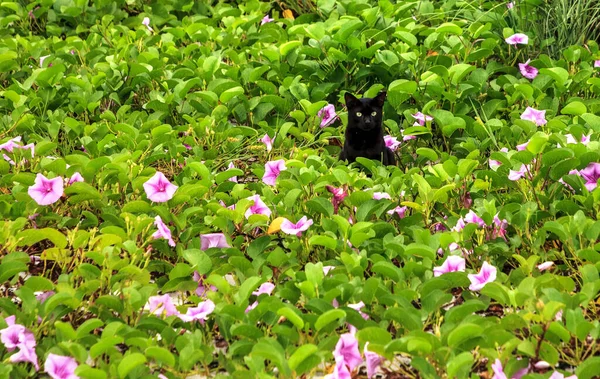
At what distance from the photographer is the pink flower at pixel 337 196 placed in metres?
4.61

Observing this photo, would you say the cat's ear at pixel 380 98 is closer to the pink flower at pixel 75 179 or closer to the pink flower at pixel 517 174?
the pink flower at pixel 517 174

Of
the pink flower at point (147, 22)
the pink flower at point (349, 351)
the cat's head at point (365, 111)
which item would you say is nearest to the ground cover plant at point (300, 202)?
the pink flower at point (349, 351)

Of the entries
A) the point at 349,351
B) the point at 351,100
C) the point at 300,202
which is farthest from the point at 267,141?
the point at 349,351

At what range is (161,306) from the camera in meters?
3.74

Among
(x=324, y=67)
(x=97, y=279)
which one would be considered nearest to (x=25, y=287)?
(x=97, y=279)

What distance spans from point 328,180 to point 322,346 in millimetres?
1407

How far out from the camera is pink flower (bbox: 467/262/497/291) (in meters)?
3.87

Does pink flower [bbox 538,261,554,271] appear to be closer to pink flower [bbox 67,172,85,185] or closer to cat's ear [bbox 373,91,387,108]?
cat's ear [bbox 373,91,387,108]

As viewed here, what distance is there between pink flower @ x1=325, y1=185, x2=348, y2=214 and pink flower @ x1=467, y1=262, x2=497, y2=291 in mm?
876

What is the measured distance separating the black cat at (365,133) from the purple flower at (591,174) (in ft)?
3.79

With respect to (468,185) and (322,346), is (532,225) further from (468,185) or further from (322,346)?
(322,346)

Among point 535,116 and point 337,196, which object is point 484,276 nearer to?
point 337,196

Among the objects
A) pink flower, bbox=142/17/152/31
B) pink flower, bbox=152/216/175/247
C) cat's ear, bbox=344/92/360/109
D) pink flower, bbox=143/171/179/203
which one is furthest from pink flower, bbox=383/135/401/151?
pink flower, bbox=142/17/152/31

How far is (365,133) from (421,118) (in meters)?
0.39
